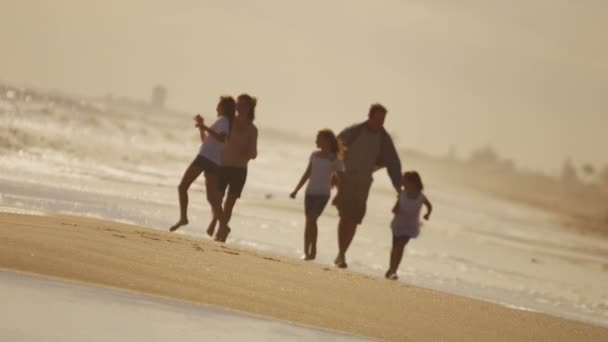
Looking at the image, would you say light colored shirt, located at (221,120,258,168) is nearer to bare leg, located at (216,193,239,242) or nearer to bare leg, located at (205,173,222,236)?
bare leg, located at (205,173,222,236)

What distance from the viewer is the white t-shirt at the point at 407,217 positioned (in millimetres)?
13016

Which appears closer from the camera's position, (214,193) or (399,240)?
(399,240)

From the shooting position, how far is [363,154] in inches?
507

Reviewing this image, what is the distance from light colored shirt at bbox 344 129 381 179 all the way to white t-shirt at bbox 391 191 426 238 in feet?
1.64

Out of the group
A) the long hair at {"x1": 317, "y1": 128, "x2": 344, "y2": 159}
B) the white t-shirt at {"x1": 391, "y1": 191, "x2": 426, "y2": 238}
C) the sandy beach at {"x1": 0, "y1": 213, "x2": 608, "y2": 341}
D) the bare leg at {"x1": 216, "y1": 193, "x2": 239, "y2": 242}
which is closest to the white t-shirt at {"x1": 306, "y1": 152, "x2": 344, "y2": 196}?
the long hair at {"x1": 317, "y1": 128, "x2": 344, "y2": 159}

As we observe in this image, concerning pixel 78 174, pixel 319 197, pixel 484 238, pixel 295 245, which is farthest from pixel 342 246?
pixel 484 238

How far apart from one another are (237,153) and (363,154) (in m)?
1.45

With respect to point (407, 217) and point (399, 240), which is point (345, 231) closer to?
point (399, 240)

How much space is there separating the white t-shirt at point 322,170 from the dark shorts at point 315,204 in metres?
0.08

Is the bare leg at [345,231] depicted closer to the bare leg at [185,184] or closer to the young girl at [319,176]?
the young girl at [319,176]

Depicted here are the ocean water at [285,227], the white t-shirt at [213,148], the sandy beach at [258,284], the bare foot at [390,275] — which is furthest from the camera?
the ocean water at [285,227]

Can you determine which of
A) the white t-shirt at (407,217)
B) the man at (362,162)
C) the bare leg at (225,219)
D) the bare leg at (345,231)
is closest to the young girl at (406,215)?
the white t-shirt at (407,217)

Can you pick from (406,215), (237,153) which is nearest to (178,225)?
(237,153)

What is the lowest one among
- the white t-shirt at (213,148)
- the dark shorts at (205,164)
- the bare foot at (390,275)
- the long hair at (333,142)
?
the bare foot at (390,275)
